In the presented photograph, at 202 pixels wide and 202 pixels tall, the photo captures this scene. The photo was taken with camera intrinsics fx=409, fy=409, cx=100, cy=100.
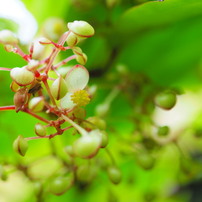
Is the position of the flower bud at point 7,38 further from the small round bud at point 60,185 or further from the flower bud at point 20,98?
the small round bud at point 60,185

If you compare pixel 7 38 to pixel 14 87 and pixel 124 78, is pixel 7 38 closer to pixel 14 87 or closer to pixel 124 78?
pixel 14 87

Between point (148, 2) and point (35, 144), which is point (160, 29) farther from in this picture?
point (35, 144)

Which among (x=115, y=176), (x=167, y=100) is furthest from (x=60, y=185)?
(x=167, y=100)


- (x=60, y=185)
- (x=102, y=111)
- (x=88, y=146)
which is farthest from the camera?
(x=102, y=111)

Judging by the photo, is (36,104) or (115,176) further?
(115,176)

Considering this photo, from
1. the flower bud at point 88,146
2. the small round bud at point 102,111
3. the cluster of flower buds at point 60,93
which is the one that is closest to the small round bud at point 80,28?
the cluster of flower buds at point 60,93

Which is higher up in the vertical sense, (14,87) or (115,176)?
(14,87)

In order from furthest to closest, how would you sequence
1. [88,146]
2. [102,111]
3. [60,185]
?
1. [102,111]
2. [60,185]
3. [88,146]

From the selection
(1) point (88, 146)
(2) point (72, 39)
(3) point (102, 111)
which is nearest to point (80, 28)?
(2) point (72, 39)
